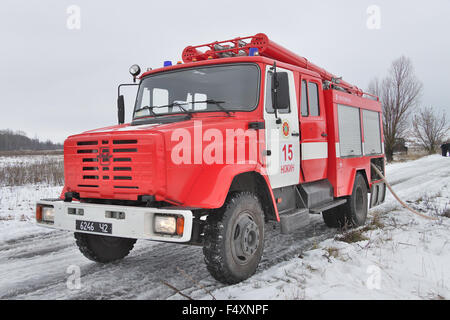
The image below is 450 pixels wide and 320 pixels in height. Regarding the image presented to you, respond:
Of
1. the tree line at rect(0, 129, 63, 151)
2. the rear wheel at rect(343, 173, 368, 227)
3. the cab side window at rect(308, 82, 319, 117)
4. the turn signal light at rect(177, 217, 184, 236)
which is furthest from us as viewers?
the tree line at rect(0, 129, 63, 151)

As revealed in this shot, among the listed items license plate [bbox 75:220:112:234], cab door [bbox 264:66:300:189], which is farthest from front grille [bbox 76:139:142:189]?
cab door [bbox 264:66:300:189]

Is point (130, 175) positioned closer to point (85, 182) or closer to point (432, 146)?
point (85, 182)

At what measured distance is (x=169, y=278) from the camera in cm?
414

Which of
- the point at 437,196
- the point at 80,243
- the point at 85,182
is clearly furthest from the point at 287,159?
the point at 437,196

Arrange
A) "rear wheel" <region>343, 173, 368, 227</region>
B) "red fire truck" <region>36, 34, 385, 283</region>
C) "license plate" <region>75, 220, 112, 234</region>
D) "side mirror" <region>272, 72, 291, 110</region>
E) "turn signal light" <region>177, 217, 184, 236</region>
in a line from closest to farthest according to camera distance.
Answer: "turn signal light" <region>177, 217, 184, 236</region>, "red fire truck" <region>36, 34, 385, 283</region>, "license plate" <region>75, 220, 112, 234</region>, "side mirror" <region>272, 72, 291, 110</region>, "rear wheel" <region>343, 173, 368, 227</region>

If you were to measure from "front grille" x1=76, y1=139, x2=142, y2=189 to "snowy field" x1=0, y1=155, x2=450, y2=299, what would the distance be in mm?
1200

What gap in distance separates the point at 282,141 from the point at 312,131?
105 cm

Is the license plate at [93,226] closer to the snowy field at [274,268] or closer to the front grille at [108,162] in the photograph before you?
the front grille at [108,162]

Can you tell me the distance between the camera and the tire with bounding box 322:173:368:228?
6.84 m

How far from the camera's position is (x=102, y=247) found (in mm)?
4711

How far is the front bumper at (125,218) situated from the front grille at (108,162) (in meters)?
0.25

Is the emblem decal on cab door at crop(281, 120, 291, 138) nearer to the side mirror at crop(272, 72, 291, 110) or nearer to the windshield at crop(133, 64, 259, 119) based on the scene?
the side mirror at crop(272, 72, 291, 110)

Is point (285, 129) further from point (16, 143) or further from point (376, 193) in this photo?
point (16, 143)
